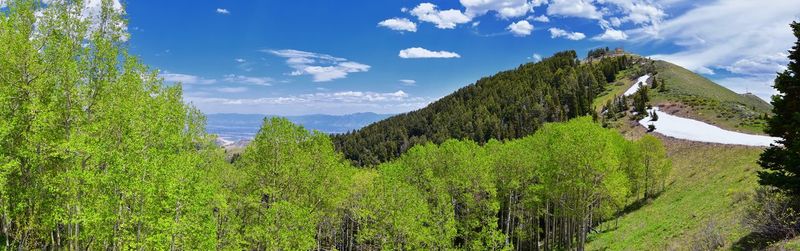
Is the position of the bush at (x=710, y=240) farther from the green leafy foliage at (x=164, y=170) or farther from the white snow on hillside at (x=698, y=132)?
the white snow on hillside at (x=698, y=132)

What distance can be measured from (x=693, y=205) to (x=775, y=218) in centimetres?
2505

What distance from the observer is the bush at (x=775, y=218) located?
23672 mm

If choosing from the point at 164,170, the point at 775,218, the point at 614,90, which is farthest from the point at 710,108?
the point at 164,170

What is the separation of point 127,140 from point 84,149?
2.03 m

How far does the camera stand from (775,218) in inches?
971

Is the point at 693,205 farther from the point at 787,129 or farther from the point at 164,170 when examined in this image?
the point at 164,170

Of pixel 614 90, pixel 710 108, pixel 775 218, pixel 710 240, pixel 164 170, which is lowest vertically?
pixel 710 240

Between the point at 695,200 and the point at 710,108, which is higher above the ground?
the point at 710,108

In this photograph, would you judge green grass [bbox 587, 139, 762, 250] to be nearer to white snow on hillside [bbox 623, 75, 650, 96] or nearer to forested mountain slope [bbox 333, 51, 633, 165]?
white snow on hillside [bbox 623, 75, 650, 96]

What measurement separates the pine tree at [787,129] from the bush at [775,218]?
2.40 feet

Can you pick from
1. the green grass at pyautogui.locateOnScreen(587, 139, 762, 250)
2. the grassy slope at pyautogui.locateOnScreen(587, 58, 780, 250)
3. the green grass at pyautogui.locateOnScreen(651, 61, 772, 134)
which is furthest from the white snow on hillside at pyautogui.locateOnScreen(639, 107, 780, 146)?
the green grass at pyautogui.locateOnScreen(587, 139, 762, 250)

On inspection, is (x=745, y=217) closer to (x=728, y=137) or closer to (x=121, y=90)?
(x=121, y=90)

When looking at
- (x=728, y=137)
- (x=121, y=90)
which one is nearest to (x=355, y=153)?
(x=728, y=137)

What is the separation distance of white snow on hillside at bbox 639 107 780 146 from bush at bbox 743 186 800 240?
4871 cm
